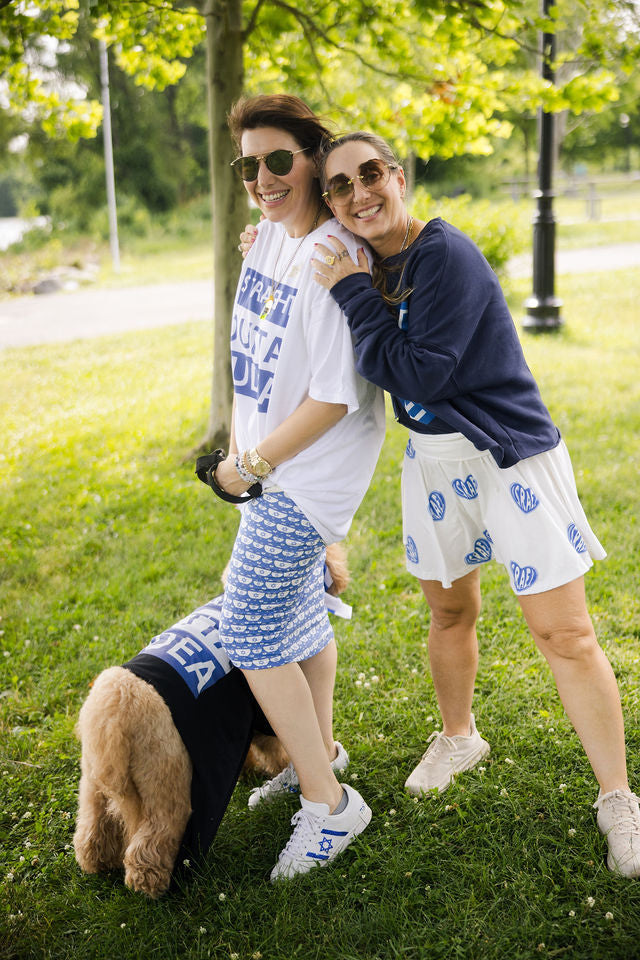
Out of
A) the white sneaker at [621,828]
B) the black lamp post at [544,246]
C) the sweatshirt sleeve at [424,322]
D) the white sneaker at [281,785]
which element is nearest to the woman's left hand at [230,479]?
the sweatshirt sleeve at [424,322]

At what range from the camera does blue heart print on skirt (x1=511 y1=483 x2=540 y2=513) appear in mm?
2385

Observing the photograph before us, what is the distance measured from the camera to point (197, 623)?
276 centimetres

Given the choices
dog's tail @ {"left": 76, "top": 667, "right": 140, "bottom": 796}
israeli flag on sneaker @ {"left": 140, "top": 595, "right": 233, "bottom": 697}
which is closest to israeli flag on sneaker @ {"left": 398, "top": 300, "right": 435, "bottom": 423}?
israeli flag on sneaker @ {"left": 140, "top": 595, "right": 233, "bottom": 697}

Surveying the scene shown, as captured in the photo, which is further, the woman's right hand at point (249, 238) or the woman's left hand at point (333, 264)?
the woman's right hand at point (249, 238)

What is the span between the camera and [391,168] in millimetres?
2332

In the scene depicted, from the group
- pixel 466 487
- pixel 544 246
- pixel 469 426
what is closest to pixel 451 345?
pixel 469 426

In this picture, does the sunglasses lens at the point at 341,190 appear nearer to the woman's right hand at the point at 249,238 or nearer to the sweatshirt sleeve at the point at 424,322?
the sweatshirt sleeve at the point at 424,322

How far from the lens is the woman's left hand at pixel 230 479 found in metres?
2.43

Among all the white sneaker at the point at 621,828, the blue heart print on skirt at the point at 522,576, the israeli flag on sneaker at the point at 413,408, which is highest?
the israeli flag on sneaker at the point at 413,408

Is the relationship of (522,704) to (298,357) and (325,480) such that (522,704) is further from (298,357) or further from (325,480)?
(298,357)

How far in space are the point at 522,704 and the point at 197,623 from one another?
147 cm

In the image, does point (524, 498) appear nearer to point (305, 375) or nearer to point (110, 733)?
point (305, 375)

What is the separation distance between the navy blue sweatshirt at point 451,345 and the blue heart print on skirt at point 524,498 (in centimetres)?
10

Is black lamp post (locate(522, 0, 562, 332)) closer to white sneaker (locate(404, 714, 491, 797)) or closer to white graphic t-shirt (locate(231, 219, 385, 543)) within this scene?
white sneaker (locate(404, 714, 491, 797))
